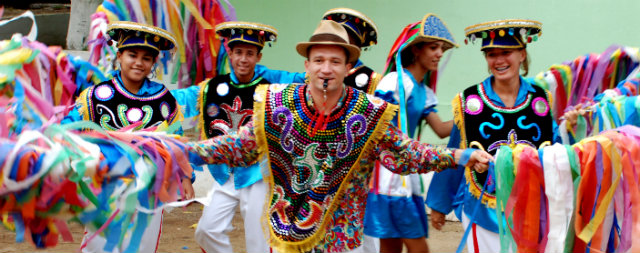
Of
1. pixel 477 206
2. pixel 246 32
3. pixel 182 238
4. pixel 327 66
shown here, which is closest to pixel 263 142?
pixel 327 66

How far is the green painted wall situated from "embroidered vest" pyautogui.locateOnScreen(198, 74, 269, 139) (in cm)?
293

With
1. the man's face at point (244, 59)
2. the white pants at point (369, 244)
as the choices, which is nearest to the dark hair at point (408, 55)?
the man's face at point (244, 59)

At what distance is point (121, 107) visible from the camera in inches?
177

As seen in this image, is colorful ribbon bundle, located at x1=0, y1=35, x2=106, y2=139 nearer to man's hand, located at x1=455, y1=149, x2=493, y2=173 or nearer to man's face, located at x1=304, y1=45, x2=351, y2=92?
man's face, located at x1=304, y1=45, x2=351, y2=92

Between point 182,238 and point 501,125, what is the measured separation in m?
3.72

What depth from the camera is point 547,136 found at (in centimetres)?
404

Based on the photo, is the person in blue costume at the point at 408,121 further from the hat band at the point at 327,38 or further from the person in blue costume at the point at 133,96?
the person in blue costume at the point at 133,96

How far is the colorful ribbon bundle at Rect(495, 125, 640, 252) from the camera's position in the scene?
10.8ft

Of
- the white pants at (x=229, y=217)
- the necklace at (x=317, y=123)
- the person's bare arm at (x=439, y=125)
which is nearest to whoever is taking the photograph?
the necklace at (x=317, y=123)

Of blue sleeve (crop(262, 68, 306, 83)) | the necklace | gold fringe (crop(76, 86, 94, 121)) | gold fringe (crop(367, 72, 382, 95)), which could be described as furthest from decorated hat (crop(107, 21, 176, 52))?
the necklace

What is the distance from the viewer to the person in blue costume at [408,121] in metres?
4.67

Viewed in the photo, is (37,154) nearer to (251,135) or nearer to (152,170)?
(152,170)

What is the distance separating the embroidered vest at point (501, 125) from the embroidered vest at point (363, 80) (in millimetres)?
1006

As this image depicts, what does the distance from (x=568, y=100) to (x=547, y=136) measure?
0.81m
